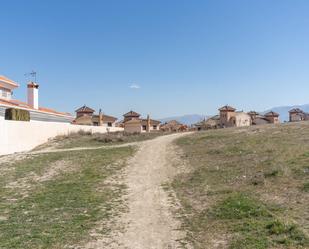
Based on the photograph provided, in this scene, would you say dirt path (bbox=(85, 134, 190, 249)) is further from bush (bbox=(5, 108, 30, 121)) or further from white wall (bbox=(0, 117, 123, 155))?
bush (bbox=(5, 108, 30, 121))

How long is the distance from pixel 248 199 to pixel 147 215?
2.71 metres

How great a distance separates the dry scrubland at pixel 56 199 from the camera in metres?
8.46

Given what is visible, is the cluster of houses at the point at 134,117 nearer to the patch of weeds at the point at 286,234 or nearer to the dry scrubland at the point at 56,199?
the dry scrubland at the point at 56,199

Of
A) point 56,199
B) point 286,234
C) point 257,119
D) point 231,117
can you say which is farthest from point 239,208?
point 257,119

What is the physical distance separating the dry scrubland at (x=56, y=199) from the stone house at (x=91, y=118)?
43.9m

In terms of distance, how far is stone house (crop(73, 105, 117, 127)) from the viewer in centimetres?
6512

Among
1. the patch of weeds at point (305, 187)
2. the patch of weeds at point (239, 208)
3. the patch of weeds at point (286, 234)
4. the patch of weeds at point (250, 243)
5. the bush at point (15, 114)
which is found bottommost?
the patch of weeds at point (250, 243)

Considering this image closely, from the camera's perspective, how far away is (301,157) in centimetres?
1538

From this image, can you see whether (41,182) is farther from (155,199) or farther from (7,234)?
(7,234)

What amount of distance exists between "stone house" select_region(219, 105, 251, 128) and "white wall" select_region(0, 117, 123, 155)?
119 ft

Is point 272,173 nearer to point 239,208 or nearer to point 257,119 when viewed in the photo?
point 239,208

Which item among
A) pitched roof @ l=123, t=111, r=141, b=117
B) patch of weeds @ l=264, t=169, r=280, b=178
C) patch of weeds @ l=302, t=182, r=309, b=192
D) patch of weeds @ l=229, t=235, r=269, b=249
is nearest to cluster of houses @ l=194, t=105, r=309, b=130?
pitched roof @ l=123, t=111, r=141, b=117

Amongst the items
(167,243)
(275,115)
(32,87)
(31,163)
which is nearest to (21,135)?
(31,163)

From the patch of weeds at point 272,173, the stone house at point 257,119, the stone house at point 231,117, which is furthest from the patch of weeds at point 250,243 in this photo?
the stone house at point 257,119
